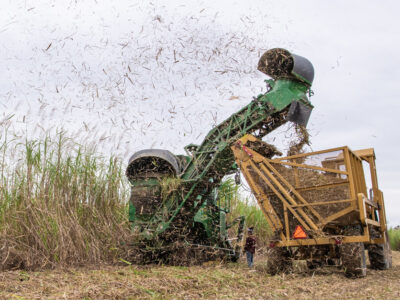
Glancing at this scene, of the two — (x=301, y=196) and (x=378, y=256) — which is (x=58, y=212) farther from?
(x=378, y=256)

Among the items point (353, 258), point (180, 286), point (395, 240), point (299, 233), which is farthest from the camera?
point (395, 240)

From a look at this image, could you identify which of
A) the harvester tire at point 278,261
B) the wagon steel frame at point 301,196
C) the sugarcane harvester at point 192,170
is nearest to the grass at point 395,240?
the wagon steel frame at point 301,196

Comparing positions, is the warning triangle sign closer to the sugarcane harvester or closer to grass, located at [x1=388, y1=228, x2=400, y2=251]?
the sugarcane harvester

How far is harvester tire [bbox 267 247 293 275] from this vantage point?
6457 mm

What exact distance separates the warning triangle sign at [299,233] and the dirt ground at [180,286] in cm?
56

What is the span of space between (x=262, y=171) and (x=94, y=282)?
3.03 m

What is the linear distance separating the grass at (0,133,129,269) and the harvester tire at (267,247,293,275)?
2545mm

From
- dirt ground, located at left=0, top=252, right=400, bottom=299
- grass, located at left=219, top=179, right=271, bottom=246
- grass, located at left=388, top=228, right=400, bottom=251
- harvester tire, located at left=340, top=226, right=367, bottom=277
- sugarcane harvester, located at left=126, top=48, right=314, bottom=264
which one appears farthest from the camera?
grass, located at left=388, top=228, right=400, bottom=251

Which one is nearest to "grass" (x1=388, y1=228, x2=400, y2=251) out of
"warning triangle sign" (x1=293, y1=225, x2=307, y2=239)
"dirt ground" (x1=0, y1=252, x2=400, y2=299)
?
"dirt ground" (x1=0, y1=252, x2=400, y2=299)

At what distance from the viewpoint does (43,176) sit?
6.74 meters

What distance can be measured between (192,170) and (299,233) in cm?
254

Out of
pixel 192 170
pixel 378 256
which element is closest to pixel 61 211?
pixel 192 170

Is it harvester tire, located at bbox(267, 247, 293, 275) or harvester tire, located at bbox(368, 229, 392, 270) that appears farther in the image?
harvester tire, located at bbox(368, 229, 392, 270)

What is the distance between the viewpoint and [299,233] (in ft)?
20.3
